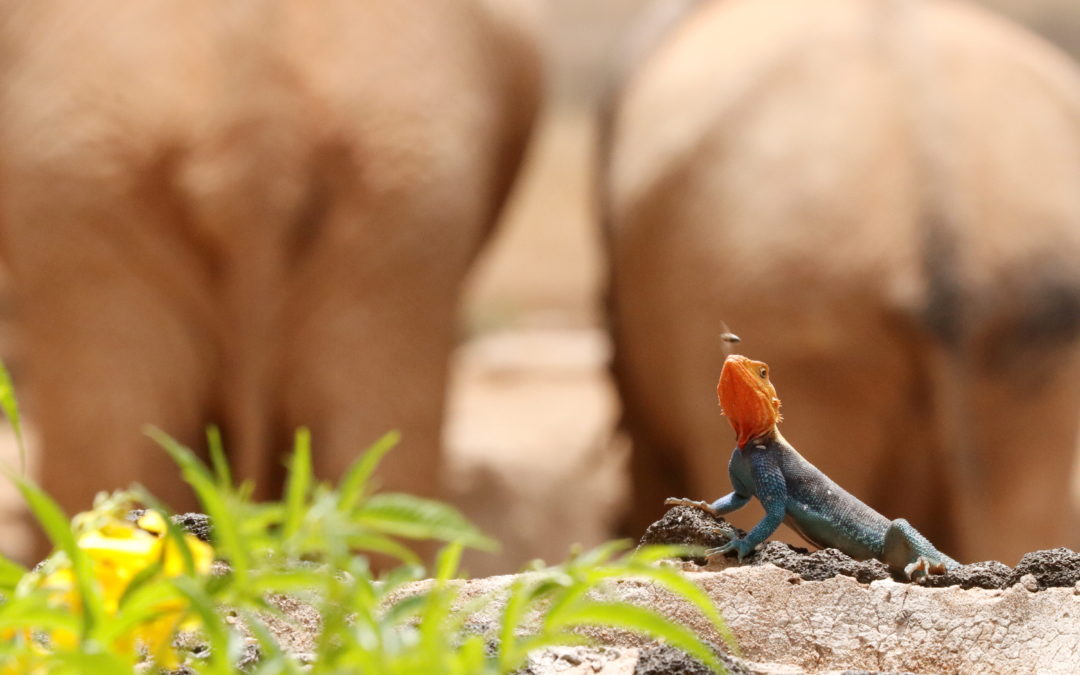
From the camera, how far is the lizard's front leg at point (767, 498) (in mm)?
1582

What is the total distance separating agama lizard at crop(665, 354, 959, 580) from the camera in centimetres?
158

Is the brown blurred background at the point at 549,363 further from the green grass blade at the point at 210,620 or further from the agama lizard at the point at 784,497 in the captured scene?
the green grass blade at the point at 210,620

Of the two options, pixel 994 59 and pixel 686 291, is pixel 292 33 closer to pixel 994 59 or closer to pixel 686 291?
pixel 686 291

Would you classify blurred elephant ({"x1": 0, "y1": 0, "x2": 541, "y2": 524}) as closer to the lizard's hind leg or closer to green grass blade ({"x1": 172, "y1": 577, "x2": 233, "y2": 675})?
the lizard's hind leg

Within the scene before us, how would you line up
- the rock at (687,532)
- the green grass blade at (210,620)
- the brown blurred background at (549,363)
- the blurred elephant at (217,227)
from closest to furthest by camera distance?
the green grass blade at (210,620) → the rock at (687,532) → the blurred elephant at (217,227) → the brown blurred background at (549,363)

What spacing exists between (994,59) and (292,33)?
1816 mm

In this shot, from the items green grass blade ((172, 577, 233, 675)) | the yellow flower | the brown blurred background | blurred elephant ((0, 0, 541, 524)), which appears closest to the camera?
green grass blade ((172, 577, 233, 675))

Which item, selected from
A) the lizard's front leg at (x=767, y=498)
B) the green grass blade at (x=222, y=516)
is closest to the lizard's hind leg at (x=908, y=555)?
the lizard's front leg at (x=767, y=498)

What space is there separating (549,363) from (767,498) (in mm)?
7078

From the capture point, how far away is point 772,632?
150 centimetres

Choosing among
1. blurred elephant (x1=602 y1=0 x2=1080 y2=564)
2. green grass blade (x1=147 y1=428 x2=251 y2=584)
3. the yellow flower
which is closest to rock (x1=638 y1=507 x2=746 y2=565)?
the yellow flower

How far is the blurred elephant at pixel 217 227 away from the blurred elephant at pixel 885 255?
683 mm

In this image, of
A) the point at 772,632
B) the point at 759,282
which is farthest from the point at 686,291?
the point at 772,632

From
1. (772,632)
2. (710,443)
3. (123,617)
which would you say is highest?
(123,617)
